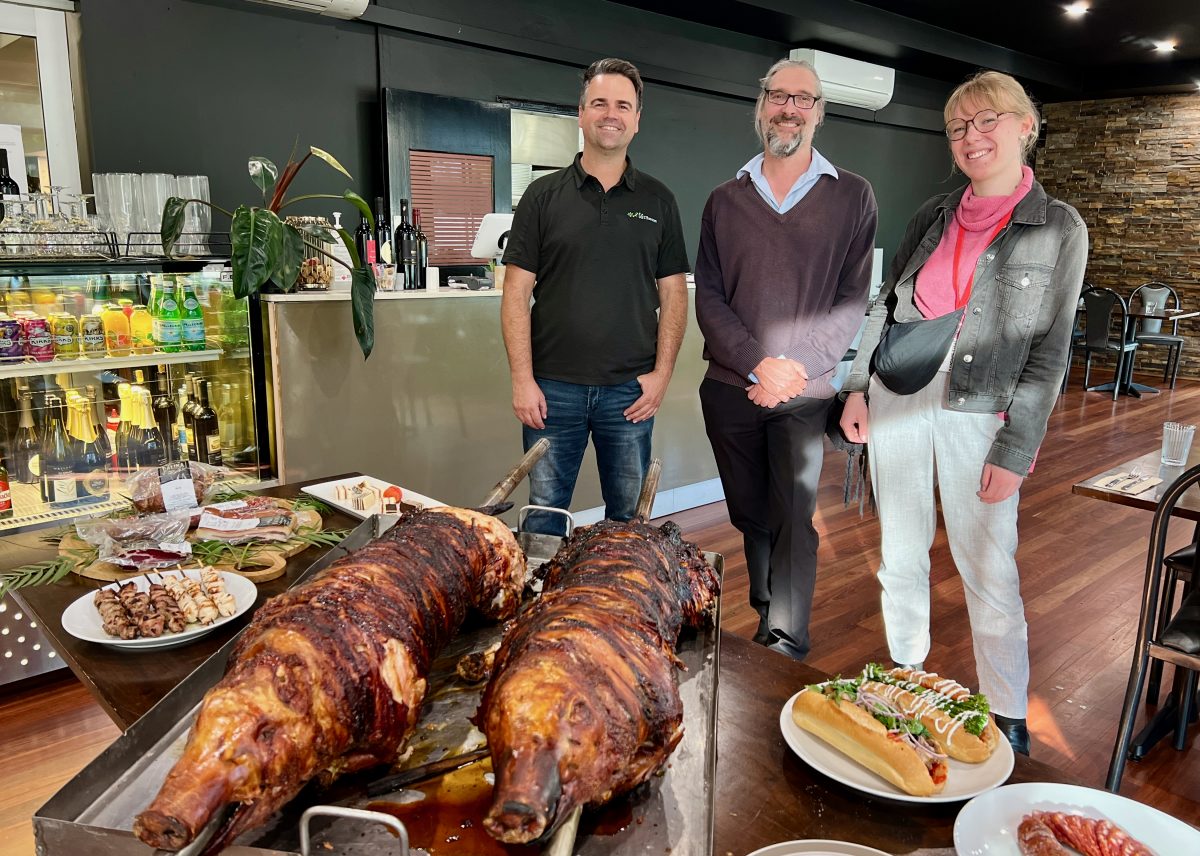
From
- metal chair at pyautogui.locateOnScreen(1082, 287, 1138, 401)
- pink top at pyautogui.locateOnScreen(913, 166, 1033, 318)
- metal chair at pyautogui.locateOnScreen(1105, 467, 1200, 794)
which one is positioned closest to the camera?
metal chair at pyautogui.locateOnScreen(1105, 467, 1200, 794)

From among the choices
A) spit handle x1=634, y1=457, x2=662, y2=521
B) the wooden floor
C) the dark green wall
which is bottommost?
the wooden floor

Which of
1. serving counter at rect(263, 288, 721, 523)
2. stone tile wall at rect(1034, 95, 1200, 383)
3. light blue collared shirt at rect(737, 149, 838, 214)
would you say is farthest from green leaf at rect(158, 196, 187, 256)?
stone tile wall at rect(1034, 95, 1200, 383)

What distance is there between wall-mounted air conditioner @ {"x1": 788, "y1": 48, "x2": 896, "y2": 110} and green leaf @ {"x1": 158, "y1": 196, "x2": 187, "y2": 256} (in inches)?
222

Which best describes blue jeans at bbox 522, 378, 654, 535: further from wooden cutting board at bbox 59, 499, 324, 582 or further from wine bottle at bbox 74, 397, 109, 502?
wine bottle at bbox 74, 397, 109, 502

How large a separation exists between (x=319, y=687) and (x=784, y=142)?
2.04 meters

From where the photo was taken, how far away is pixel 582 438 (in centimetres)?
260

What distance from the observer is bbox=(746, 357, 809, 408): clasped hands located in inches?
92.3

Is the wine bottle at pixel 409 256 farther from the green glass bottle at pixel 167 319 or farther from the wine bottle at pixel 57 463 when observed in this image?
the wine bottle at pixel 57 463

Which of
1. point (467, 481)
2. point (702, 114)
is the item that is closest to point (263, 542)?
point (467, 481)

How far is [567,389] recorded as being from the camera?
254 cm

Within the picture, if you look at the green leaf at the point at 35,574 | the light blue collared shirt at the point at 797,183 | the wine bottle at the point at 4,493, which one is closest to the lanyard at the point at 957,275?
the light blue collared shirt at the point at 797,183

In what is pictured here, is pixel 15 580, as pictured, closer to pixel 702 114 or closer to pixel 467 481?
pixel 467 481

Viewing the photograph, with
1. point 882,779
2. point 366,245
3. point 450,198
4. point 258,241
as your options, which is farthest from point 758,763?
point 450,198

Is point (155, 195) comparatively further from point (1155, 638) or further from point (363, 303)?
point (1155, 638)
